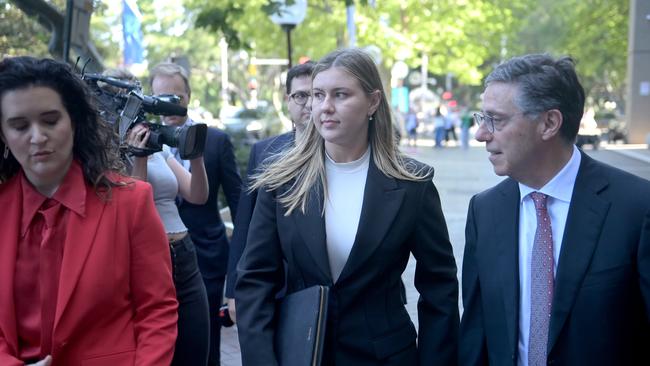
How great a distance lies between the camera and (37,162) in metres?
2.84

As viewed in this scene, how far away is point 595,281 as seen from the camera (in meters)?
2.83

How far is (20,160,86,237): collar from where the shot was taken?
2.85 metres

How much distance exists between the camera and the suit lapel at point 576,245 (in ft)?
9.37

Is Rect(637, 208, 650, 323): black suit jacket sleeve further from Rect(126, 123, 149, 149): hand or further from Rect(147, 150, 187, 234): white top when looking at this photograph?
Rect(147, 150, 187, 234): white top

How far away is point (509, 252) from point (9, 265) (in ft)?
5.28

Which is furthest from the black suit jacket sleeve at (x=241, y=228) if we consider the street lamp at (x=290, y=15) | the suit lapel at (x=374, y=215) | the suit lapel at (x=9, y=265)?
the street lamp at (x=290, y=15)

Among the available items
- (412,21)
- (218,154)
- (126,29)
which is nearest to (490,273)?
(218,154)

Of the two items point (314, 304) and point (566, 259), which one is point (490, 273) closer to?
point (566, 259)

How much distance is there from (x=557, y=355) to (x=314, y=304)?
2.74 ft

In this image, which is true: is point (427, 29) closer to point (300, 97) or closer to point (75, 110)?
point (300, 97)

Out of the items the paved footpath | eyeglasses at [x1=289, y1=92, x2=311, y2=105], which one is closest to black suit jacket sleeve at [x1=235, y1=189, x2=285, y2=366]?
eyeglasses at [x1=289, y1=92, x2=311, y2=105]

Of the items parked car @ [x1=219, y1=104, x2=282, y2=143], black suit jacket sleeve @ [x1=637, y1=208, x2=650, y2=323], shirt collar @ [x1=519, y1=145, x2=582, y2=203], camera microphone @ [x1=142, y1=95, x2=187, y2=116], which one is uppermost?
parked car @ [x1=219, y1=104, x2=282, y2=143]

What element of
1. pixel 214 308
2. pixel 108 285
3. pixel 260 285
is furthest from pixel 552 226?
pixel 214 308

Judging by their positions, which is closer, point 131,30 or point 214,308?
point 214,308
